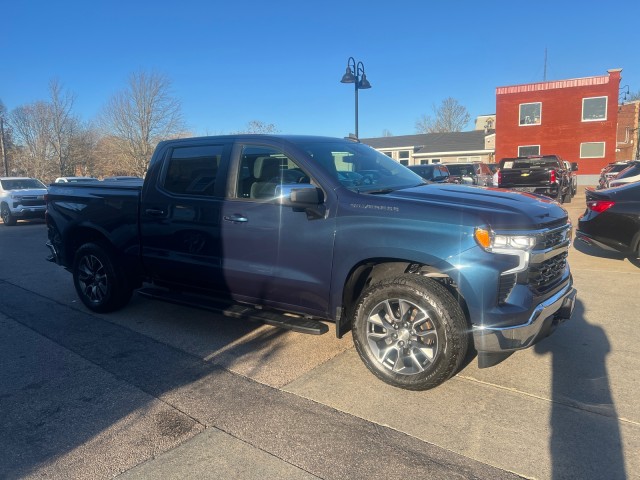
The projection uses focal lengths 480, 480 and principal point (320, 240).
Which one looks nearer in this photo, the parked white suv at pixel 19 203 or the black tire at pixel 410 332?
the black tire at pixel 410 332

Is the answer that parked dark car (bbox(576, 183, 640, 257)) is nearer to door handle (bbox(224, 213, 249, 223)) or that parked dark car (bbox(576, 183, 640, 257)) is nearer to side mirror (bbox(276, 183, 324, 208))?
side mirror (bbox(276, 183, 324, 208))

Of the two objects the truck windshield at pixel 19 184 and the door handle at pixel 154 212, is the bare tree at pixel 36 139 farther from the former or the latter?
the door handle at pixel 154 212

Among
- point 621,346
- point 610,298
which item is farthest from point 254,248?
point 610,298

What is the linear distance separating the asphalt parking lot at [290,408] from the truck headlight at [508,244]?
103 cm

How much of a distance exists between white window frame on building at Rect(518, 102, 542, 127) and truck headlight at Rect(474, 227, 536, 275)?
35913 millimetres

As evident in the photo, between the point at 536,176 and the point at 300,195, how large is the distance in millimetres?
15348

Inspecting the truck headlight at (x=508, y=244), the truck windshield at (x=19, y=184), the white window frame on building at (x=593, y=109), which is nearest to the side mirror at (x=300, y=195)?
the truck headlight at (x=508, y=244)

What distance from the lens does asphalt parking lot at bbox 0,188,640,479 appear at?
2.76 meters

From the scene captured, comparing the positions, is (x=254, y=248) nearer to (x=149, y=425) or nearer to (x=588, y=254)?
(x=149, y=425)

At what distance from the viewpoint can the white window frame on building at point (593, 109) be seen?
108 feet

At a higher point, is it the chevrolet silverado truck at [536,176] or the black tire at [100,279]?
the chevrolet silverado truck at [536,176]

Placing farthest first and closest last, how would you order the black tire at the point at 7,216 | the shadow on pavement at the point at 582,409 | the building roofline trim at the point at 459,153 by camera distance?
1. the building roofline trim at the point at 459,153
2. the black tire at the point at 7,216
3. the shadow on pavement at the point at 582,409

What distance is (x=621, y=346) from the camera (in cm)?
434

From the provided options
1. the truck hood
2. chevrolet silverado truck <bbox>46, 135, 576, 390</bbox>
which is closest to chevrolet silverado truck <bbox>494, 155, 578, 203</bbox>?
the truck hood
